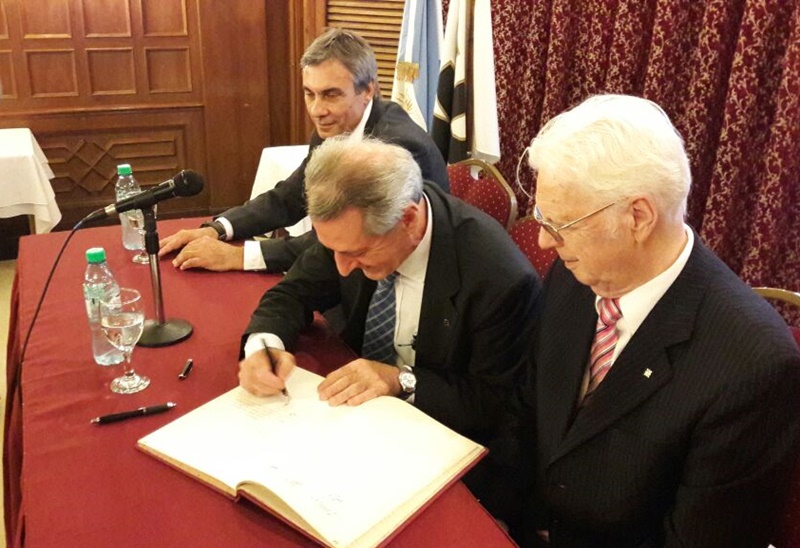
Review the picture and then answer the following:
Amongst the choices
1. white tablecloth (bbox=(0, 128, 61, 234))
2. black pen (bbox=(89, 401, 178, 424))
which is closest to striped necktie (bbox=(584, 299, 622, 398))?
black pen (bbox=(89, 401, 178, 424))

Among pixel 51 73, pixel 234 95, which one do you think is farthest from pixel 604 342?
pixel 51 73

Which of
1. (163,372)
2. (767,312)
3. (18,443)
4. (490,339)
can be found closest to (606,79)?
(490,339)

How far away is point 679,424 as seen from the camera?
3.62 ft

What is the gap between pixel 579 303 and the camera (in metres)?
1.36

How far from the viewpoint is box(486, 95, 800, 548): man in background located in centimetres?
105

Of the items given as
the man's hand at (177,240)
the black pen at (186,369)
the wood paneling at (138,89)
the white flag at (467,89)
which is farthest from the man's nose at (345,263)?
the wood paneling at (138,89)

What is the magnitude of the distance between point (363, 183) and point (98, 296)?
2.16ft

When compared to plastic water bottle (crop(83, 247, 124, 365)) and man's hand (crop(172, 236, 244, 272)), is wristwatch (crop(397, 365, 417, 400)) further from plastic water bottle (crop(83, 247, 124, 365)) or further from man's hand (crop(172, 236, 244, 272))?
man's hand (crop(172, 236, 244, 272))

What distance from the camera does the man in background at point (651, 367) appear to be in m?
1.05

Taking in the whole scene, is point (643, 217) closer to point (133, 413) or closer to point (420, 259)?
point (420, 259)

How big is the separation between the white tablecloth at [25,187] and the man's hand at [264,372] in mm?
2870

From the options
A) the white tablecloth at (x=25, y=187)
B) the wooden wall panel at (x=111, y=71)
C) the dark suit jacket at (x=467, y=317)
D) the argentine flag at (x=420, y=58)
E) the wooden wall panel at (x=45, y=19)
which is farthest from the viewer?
the wooden wall panel at (x=111, y=71)

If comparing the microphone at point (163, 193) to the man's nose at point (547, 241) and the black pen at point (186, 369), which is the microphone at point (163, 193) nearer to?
the black pen at point (186, 369)

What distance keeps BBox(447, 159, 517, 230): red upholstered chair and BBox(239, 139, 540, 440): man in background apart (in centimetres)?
61
